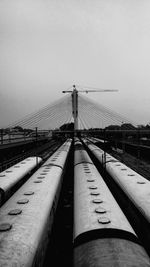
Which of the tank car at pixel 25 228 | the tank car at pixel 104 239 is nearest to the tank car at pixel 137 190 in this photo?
the tank car at pixel 104 239

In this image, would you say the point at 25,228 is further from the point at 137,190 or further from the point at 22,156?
the point at 22,156

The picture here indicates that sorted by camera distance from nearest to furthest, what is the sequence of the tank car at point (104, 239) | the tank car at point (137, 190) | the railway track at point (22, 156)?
the tank car at point (104, 239)
the tank car at point (137, 190)
the railway track at point (22, 156)

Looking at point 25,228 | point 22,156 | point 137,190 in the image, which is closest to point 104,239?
point 25,228

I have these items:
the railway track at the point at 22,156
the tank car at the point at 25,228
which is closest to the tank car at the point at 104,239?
the tank car at the point at 25,228

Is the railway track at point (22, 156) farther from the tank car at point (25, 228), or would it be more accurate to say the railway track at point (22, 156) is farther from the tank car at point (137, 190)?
the tank car at point (25, 228)

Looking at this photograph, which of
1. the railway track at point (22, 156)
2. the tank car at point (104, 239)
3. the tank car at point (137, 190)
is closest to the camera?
the tank car at point (104, 239)

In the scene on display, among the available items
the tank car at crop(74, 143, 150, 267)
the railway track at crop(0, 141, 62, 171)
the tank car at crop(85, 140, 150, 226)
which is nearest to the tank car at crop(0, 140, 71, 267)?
the tank car at crop(74, 143, 150, 267)

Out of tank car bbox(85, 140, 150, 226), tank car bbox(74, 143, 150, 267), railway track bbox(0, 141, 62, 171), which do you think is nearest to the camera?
tank car bbox(74, 143, 150, 267)

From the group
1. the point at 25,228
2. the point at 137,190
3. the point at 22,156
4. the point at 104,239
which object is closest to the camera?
the point at 104,239

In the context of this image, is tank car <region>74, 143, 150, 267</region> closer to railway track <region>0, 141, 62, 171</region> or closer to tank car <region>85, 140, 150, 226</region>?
tank car <region>85, 140, 150, 226</region>

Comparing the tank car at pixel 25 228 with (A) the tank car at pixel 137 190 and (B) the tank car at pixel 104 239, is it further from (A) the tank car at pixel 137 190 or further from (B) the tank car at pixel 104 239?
(A) the tank car at pixel 137 190

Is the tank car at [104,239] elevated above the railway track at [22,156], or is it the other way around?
the tank car at [104,239]

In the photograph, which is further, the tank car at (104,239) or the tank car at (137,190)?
the tank car at (137,190)

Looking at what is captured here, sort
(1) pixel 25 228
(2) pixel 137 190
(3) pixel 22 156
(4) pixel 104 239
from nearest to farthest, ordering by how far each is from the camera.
Answer: (4) pixel 104 239 → (1) pixel 25 228 → (2) pixel 137 190 → (3) pixel 22 156
